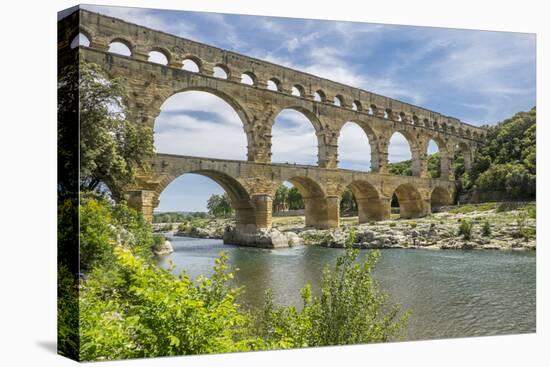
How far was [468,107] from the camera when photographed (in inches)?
372

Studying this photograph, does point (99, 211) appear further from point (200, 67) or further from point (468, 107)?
point (200, 67)

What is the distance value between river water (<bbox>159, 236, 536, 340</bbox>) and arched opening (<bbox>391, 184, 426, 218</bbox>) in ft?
38.6

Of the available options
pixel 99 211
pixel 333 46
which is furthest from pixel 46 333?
pixel 333 46

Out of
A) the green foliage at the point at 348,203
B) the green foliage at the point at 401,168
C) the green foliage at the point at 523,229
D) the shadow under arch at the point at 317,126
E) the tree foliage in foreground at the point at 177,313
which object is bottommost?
the tree foliage in foreground at the point at 177,313

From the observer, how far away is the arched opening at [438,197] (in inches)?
1003

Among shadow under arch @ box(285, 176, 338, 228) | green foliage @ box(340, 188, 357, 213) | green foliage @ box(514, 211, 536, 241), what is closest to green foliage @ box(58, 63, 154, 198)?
green foliage @ box(514, 211, 536, 241)

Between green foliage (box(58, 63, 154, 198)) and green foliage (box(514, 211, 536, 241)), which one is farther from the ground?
green foliage (box(58, 63, 154, 198))

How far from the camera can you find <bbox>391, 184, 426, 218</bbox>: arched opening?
80.8 ft

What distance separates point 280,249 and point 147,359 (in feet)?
39.8

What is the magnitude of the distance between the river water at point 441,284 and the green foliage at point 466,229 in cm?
48

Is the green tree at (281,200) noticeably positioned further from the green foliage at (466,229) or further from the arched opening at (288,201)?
the green foliage at (466,229)

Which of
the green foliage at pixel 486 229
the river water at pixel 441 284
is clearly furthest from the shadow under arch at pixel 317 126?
the green foliage at pixel 486 229

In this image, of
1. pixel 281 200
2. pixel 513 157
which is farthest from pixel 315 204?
pixel 281 200

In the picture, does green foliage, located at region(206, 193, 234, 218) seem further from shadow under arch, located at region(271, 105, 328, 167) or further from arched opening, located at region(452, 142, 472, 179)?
arched opening, located at region(452, 142, 472, 179)
